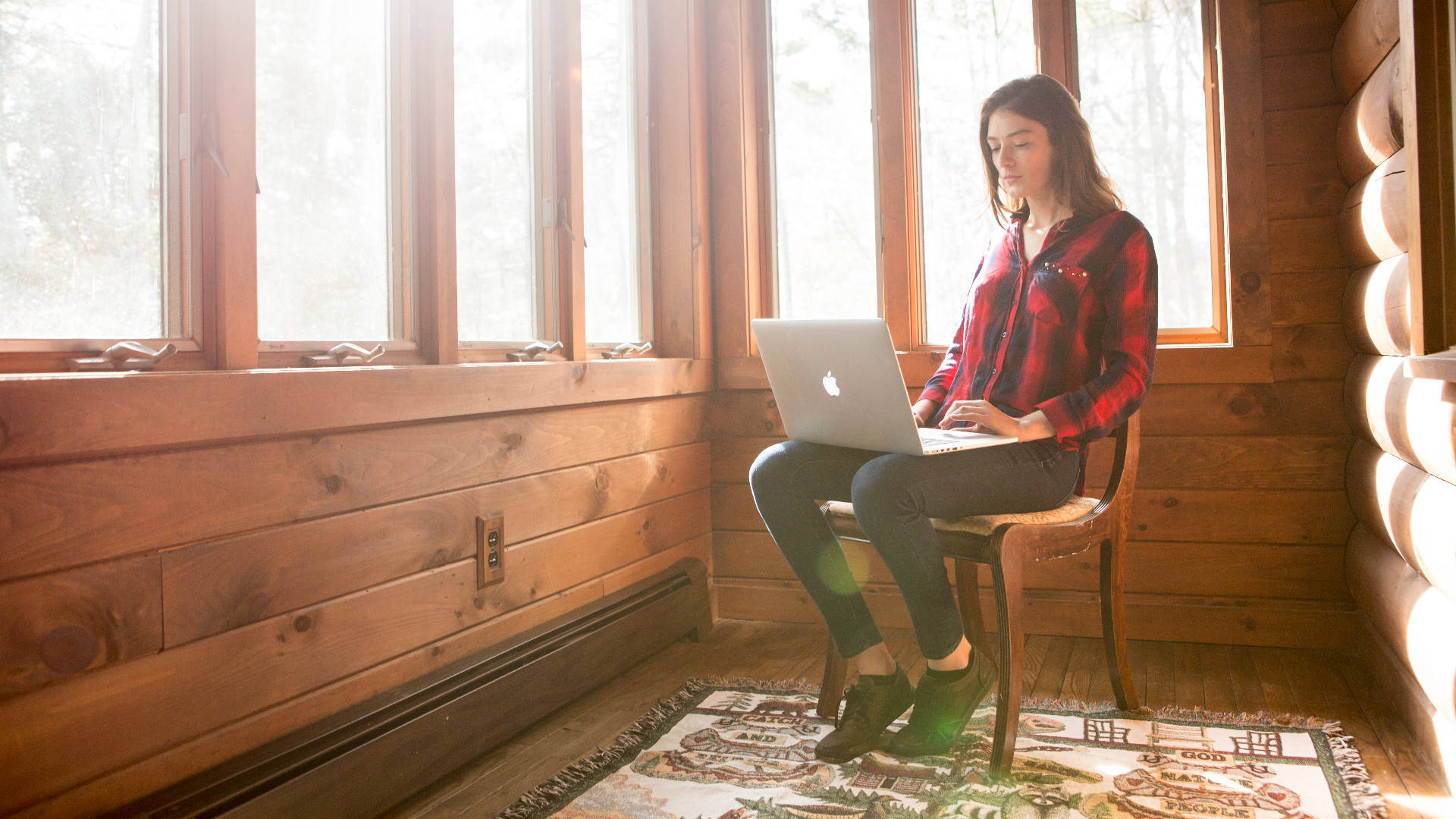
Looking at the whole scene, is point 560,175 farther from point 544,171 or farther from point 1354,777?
point 1354,777

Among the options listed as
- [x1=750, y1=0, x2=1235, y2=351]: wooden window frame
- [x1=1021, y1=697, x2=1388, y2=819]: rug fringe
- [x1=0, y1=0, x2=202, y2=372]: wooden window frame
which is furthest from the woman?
[x1=0, y1=0, x2=202, y2=372]: wooden window frame

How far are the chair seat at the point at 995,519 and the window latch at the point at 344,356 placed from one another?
0.85 meters

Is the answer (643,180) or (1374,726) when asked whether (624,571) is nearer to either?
Answer: (643,180)

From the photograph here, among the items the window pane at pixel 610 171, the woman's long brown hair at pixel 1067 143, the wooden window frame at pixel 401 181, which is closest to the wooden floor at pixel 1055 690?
the wooden window frame at pixel 401 181

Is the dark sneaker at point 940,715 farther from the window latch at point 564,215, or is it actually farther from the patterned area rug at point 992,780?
the window latch at point 564,215

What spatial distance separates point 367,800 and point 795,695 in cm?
90

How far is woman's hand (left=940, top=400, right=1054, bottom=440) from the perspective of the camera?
66.8 inches

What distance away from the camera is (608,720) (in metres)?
1.99

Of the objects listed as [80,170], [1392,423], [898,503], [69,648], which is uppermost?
[80,170]

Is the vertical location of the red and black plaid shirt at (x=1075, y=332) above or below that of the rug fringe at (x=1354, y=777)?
above

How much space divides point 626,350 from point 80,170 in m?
1.37

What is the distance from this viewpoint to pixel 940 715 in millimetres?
1687

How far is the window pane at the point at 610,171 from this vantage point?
2465mm

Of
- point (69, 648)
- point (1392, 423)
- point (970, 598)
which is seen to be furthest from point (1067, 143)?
point (69, 648)
